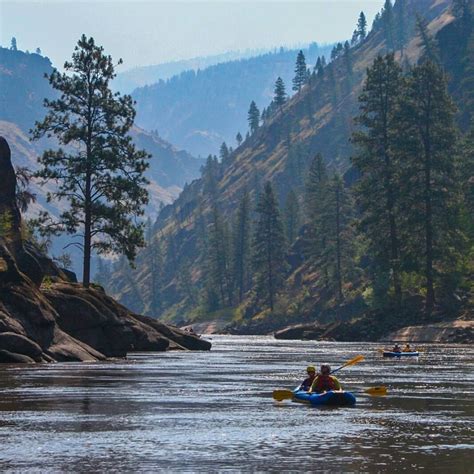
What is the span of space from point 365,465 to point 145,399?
14.2 m

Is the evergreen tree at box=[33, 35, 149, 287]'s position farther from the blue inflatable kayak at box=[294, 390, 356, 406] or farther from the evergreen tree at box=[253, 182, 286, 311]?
the evergreen tree at box=[253, 182, 286, 311]

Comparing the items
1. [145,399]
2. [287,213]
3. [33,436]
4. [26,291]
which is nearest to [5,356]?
[26,291]

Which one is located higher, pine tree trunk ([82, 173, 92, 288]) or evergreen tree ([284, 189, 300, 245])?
evergreen tree ([284, 189, 300, 245])

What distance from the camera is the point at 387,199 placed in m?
93.9

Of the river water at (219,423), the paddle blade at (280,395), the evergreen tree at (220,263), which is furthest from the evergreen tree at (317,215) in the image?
the paddle blade at (280,395)

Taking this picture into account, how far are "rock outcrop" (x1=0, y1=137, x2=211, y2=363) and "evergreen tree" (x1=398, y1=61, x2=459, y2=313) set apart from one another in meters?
29.3

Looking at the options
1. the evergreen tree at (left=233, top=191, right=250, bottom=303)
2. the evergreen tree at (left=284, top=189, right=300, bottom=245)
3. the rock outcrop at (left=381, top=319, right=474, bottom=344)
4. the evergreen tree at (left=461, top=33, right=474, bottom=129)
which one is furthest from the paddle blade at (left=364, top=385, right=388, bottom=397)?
the evergreen tree at (left=284, top=189, right=300, bottom=245)

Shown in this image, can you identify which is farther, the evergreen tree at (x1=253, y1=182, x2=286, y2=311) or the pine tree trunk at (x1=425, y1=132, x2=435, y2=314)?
the evergreen tree at (x1=253, y1=182, x2=286, y2=311)

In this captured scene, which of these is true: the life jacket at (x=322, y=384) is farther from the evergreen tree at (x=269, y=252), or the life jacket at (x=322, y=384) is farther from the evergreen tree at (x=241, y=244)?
the evergreen tree at (x=241, y=244)

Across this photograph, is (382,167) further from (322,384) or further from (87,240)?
(322,384)

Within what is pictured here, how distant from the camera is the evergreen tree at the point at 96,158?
68.6 m

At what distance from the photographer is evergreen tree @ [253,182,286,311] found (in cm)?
15462

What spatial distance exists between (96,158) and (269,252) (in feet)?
288

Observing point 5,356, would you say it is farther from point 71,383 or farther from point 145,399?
point 145,399
